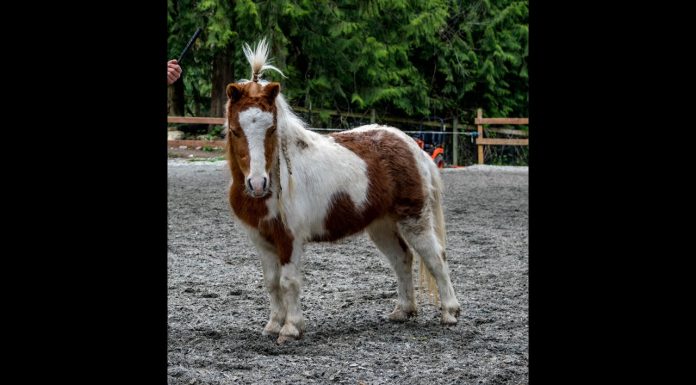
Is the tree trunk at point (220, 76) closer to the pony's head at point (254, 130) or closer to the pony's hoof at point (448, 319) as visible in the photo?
the pony's hoof at point (448, 319)

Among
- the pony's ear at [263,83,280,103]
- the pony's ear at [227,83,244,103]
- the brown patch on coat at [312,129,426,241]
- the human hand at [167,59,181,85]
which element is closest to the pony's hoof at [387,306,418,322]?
the brown patch on coat at [312,129,426,241]

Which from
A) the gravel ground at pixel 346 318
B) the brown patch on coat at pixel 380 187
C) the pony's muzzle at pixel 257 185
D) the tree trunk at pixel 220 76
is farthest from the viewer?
the tree trunk at pixel 220 76

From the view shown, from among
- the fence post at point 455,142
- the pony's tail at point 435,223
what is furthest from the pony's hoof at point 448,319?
the fence post at point 455,142

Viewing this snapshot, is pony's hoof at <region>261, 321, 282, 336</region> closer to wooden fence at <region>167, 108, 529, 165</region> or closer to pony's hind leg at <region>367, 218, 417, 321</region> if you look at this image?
pony's hind leg at <region>367, 218, 417, 321</region>

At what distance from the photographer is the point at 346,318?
5.05 metres

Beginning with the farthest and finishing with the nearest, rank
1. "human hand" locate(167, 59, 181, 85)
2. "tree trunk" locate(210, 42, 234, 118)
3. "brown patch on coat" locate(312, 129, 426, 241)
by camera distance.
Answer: "tree trunk" locate(210, 42, 234, 118) → "brown patch on coat" locate(312, 129, 426, 241) → "human hand" locate(167, 59, 181, 85)

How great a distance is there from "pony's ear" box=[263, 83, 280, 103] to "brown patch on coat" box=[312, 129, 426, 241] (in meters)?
0.75

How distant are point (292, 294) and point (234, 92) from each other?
48.5 inches

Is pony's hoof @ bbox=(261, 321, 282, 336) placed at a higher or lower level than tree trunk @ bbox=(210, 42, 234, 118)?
lower

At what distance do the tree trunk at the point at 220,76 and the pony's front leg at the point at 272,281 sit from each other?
16.3m

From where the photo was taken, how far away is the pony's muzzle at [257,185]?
13.3 feet

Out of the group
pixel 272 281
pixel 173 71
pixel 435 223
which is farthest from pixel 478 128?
pixel 173 71

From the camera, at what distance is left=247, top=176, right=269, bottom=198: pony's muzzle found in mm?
4043
